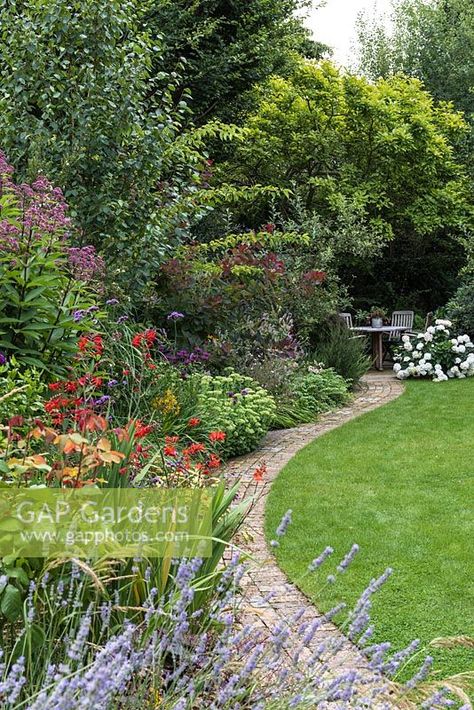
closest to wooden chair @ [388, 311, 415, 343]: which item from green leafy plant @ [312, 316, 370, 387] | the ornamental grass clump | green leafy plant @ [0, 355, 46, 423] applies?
green leafy plant @ [312, 316, 370, 387]

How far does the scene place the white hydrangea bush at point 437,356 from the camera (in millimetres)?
10789

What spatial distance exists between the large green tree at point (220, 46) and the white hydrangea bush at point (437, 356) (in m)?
4.85

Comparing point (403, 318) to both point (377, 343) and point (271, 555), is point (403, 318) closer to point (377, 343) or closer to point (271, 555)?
Answer: point (377, 343)

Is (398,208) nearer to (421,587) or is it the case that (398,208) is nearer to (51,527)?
(421,587)

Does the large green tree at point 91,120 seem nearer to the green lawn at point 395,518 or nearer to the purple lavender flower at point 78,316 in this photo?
the purple lavender flower at point 78,316

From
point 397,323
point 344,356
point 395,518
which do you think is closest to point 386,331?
point 397,323

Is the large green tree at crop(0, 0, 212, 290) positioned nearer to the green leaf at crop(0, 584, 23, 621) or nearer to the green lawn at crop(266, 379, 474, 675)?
the green lawn at crop(266, 379, 474, 675)

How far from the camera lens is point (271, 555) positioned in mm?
3887

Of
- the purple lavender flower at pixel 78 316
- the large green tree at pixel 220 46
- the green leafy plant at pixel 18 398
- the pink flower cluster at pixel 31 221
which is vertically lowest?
the green leafy plant at pixel 18 398

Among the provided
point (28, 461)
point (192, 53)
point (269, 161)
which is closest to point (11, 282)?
point (28, 461)

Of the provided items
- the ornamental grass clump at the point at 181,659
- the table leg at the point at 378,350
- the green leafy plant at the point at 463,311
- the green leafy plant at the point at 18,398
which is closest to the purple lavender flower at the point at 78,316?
the green leafy plant at the point at 18,398

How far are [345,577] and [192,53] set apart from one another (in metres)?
9.23

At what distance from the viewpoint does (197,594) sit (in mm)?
2438

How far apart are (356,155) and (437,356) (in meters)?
4.59
